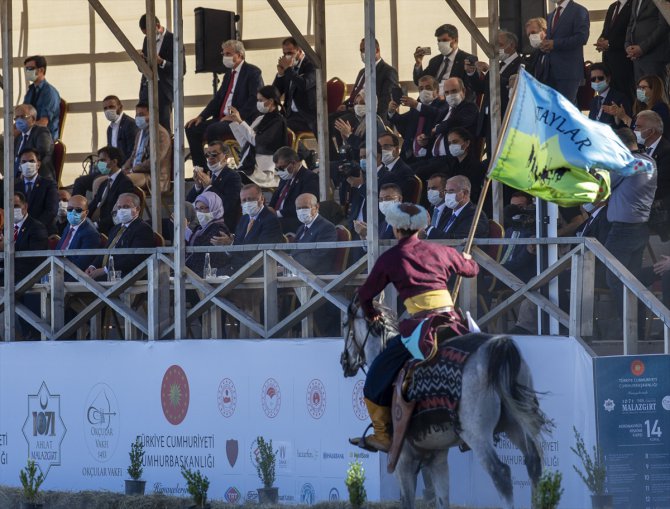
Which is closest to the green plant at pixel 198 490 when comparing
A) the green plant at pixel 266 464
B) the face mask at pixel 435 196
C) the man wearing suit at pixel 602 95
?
the green plant at pixel 266 464

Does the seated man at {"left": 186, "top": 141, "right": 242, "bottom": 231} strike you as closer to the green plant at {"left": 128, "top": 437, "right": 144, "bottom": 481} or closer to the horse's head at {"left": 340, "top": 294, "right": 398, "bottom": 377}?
the green plant at {"left": 128, "top": 437, "right": 144, "bottom": 481}

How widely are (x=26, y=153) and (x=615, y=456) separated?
31.4 ft

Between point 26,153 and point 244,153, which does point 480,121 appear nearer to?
point 244,153

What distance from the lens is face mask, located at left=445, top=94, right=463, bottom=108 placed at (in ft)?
60.0

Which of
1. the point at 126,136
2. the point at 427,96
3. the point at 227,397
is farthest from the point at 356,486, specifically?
the point at 126,136

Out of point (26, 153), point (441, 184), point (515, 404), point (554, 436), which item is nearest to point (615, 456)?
point (554, 436)

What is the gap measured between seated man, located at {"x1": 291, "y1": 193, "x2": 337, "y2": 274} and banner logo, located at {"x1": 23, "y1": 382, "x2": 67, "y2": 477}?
3200mm

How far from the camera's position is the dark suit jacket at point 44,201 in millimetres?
19844

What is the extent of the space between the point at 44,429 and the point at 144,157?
477cm

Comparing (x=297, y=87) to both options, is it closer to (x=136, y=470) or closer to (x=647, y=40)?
(x=647, y=40)

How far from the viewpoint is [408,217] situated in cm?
1308

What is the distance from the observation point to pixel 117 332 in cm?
1911

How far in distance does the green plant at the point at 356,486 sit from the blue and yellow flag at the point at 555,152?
262 cm

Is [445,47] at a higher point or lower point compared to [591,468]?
higher
